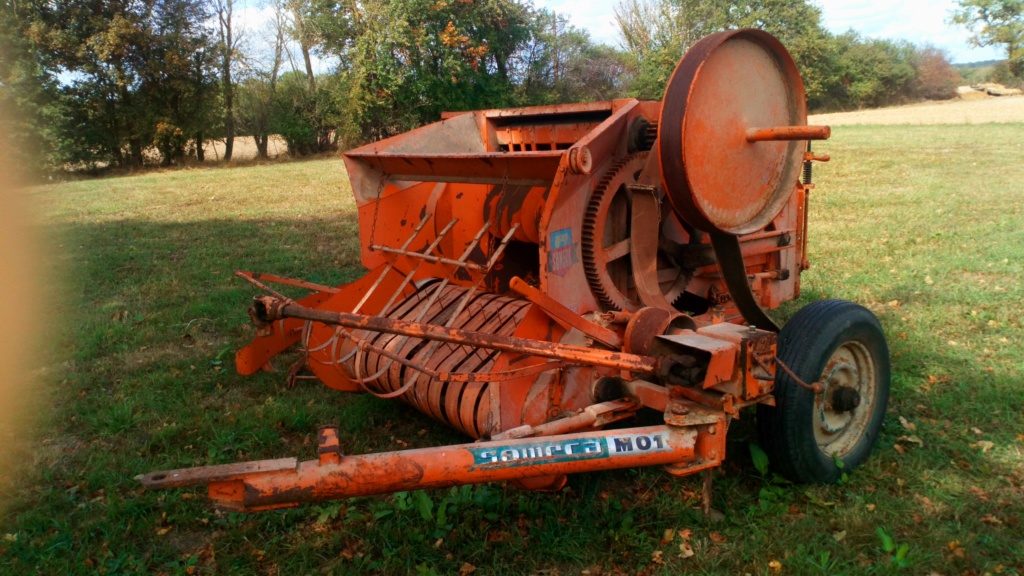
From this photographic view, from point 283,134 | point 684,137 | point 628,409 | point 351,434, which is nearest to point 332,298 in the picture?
point 351,434

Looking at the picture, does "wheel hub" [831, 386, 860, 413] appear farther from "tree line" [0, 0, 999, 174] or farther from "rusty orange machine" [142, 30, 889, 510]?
"tree line" [0, 0, 999, 174]

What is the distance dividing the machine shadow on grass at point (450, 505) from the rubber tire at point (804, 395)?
4.5 inches

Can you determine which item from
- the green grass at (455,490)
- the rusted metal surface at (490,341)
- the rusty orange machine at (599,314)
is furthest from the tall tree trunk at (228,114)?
the rusted metal surface at (490,341)

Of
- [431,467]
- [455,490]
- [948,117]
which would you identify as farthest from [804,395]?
[948,117]

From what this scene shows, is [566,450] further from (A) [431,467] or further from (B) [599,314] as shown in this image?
(B) [599,314]

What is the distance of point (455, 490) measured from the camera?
3.46 meters

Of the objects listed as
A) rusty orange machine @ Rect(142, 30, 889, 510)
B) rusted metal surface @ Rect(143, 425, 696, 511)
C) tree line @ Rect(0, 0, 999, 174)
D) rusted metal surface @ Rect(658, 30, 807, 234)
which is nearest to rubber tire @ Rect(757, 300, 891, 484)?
rusty orange machine @ Rect(142, 30, 889, 510)

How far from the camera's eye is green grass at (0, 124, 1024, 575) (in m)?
3.11

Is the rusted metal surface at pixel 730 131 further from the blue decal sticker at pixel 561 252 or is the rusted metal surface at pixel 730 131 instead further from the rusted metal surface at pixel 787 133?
the blue decal sticker at pixel 561 252

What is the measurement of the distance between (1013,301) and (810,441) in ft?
13.6

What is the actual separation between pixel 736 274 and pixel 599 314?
31.2 inches

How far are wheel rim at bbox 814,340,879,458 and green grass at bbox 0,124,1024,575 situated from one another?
6.9 inches

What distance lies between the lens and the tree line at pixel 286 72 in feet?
76.6

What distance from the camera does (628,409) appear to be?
10.7 feet
